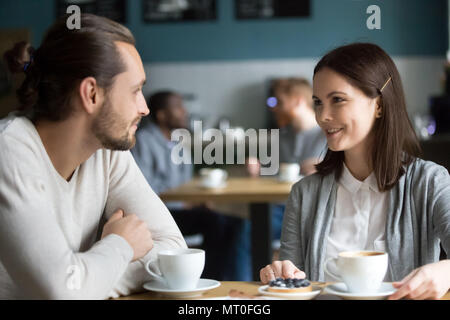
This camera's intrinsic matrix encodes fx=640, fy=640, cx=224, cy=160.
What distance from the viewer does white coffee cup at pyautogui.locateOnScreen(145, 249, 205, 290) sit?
102 centimetres

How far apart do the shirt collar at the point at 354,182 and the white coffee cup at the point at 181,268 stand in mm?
634

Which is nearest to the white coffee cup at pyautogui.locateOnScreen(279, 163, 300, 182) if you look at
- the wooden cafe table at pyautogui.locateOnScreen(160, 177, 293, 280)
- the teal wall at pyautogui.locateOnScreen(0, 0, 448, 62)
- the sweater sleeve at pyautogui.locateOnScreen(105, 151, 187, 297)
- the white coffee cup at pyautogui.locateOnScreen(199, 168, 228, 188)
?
the wooden cafe table at pyautogui.locateOnScreen(160, 177, 293, 280)

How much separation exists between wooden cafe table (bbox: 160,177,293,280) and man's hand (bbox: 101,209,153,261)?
1.66 metres

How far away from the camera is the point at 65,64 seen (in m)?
1.16

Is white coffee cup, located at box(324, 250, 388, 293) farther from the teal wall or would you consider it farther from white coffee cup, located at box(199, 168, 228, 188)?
the teal wall

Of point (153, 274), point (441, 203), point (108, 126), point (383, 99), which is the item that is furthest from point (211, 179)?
point (153, 274)

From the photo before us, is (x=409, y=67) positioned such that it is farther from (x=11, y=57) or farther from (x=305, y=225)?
(x=11, y=57)

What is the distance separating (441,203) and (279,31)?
453 centimetres

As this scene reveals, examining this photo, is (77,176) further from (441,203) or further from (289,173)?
(289,173)

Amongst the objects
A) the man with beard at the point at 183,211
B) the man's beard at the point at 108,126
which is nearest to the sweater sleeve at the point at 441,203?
the man's beard at the point at 108,126

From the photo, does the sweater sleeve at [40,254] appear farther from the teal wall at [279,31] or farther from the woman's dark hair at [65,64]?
the teal wall at [279,31]

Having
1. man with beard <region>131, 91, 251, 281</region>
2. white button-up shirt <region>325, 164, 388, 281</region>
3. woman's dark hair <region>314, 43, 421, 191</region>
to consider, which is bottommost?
man with beard <region>131, 91, 251, 281</region>
